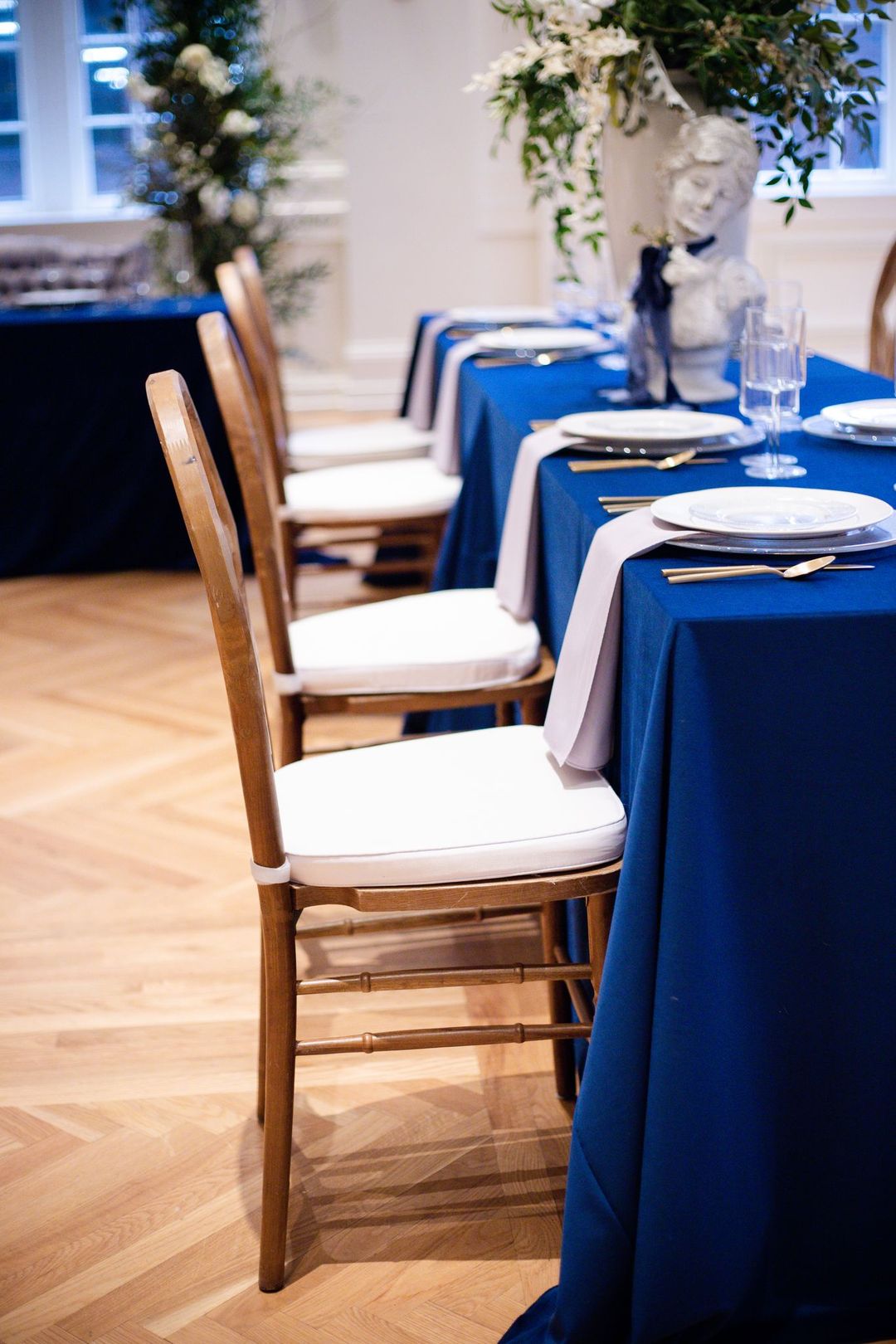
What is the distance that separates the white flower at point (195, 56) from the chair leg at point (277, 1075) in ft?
17.6

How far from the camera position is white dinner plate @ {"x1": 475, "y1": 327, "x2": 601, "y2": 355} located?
10.0ft

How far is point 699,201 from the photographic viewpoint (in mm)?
2096

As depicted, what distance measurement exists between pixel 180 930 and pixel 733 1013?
1284 mm

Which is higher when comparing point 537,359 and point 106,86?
point 106,86

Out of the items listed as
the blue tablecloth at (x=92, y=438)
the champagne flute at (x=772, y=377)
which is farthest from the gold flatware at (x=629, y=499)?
the blue tablecloth at (x=92, y=438)

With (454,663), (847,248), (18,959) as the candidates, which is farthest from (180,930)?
(847,248)

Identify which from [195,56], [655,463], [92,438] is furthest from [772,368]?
[195,56]

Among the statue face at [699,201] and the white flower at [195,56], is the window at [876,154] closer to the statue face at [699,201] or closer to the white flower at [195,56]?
the white flower at [195,56]

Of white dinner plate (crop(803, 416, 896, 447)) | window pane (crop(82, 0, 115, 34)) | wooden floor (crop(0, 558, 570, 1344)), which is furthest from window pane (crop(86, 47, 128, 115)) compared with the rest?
white dinner plate (crop(803, 416, 896, 447))

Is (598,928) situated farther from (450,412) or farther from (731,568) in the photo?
(450,412)

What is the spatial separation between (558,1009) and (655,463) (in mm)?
722

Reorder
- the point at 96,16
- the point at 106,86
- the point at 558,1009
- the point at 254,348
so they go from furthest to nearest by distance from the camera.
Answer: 1. the point at 106,86
2. the point at 96,16
3. the point at 254,348
4. the point at 558,1009

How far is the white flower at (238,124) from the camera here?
20.2 ft

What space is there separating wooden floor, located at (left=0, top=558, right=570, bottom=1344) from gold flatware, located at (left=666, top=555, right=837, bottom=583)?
771 mm
